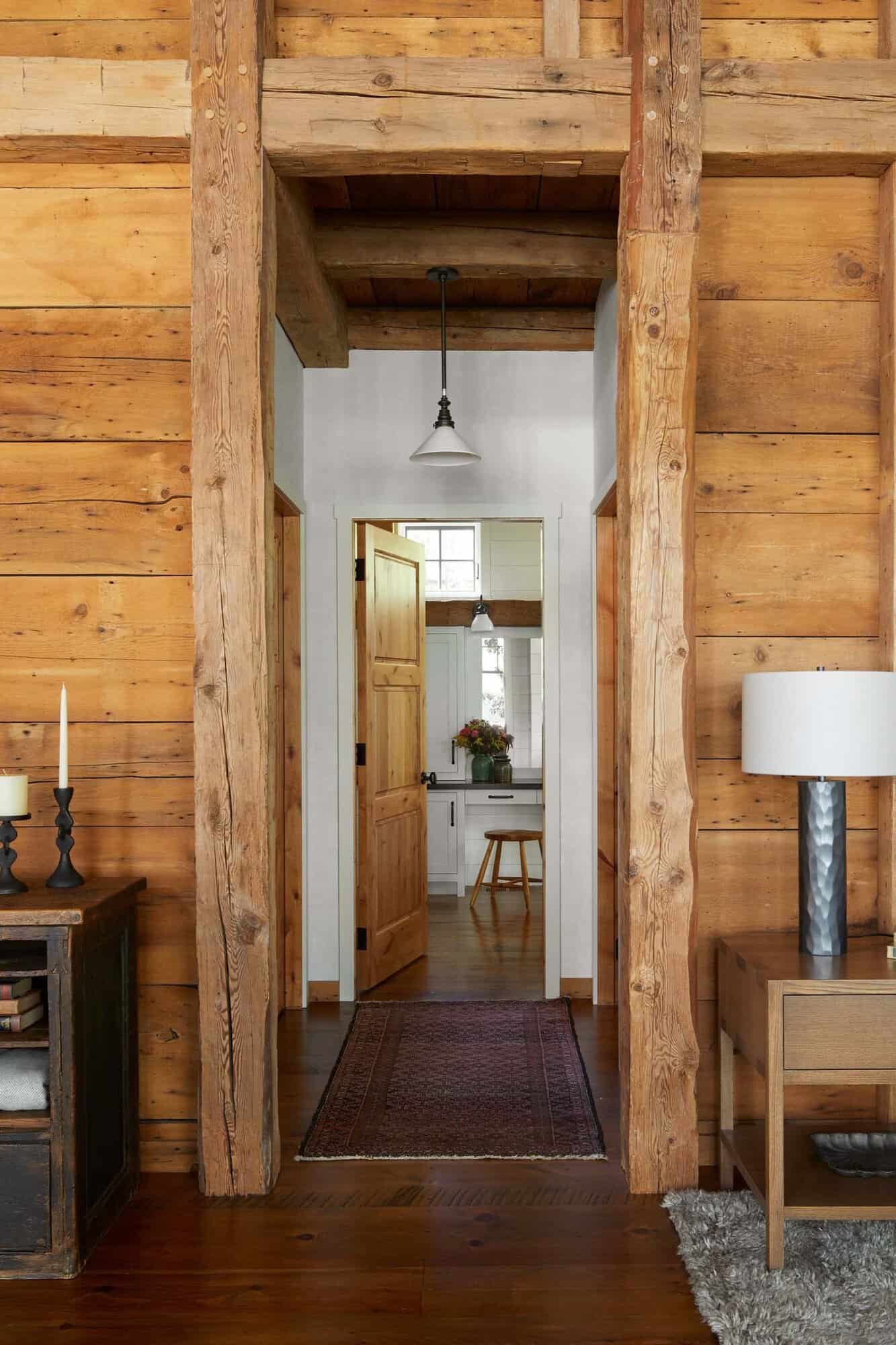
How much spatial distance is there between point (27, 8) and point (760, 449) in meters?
2.36

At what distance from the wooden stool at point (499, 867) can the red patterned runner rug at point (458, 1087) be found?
2.22 m

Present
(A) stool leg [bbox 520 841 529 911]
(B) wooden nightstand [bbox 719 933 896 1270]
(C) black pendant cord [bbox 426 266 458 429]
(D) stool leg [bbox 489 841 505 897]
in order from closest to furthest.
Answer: (B) wooden nightstand [bbox 719 933 896 1270], (C) black pendant cord [bbox 426 266 458 429], (A) stool leg [bbox 520 841 529 911], (D) stool leg [bbox 489 841 505 897]

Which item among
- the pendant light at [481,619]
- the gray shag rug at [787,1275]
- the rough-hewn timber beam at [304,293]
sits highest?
the rough-hewn timber beam at [304,293]

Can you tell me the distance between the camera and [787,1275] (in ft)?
7.88

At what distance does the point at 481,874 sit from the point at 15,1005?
4748 millimetres

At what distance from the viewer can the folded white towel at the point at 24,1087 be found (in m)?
2.53

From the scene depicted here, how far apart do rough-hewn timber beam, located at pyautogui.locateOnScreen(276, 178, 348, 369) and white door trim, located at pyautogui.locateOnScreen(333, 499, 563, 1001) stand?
2.26 feet

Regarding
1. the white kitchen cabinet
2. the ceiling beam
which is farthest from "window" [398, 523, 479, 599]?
the ceiling beam

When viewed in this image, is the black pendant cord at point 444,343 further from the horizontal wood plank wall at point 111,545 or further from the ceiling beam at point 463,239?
the horizontal wood plank wall at point 111,545

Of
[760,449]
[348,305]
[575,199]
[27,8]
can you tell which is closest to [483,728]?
[348,305]

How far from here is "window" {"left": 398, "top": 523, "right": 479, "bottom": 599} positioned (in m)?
7.86

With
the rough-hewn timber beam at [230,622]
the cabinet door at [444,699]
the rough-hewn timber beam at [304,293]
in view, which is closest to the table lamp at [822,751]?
the rough-hewn timber beam at [230,622]

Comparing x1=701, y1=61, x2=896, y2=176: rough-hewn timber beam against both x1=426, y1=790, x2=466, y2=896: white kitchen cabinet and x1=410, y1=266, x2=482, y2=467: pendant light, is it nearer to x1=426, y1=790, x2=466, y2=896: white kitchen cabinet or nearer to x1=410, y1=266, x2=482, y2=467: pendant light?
x1=410, y1=266, x2=482, y2=467: pendant light

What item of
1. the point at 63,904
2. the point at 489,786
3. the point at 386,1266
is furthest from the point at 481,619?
the point at 386,1266
